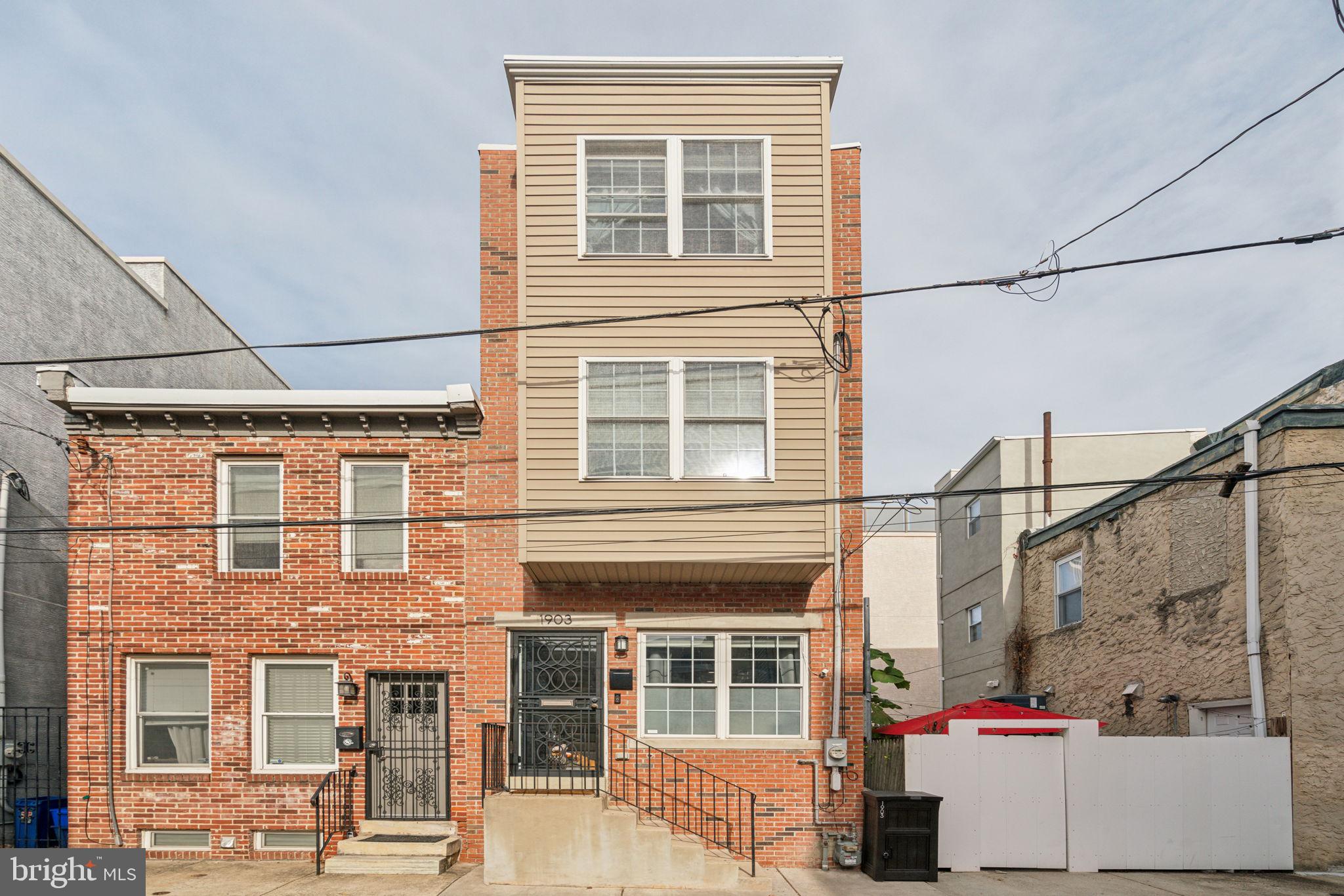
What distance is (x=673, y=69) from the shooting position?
11477 millimetres

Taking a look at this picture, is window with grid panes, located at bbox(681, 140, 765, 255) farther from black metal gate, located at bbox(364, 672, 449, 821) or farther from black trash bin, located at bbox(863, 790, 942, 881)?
black trash bin, located at bbox(863, 790, 942, 881)

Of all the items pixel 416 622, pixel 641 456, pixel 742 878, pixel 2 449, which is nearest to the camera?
pixel 742 878

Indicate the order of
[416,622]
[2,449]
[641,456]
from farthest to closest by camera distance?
[2,449] → [416,622] → [641,456]

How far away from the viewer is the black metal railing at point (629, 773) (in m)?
11.3

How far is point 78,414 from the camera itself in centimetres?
1195

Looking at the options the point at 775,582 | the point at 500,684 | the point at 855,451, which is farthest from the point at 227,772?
the point at 855,451

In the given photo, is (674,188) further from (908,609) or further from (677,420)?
(908,609)

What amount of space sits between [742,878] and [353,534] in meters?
6.39

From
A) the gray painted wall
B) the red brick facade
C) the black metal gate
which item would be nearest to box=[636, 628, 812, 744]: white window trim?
the red brick facade

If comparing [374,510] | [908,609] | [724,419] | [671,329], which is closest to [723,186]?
[671,329]

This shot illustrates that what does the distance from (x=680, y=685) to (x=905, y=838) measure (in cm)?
318

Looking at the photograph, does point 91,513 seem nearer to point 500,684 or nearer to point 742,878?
point 500,684

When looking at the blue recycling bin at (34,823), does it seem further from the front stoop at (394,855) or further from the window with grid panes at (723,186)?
the window with grid panes at (723,186)

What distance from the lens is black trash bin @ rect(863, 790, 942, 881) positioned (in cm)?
1083
